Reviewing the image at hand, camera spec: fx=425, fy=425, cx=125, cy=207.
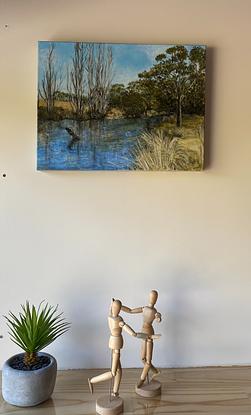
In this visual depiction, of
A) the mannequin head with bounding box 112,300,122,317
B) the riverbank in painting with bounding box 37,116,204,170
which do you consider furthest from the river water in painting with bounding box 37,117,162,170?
the mannequin head with bounding box 112,300,122,317

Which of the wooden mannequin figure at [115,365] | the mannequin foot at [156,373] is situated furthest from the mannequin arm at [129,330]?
the mannequin foot at [156,373]

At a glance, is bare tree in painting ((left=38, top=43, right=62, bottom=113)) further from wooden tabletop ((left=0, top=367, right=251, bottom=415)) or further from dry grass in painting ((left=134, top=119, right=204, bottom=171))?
wooden tabletop ((left=0, top=367, right=251, bottom=415))

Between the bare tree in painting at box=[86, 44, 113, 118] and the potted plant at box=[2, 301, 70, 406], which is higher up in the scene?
the bare tree in painting at box=[86, 44, 113, 118]

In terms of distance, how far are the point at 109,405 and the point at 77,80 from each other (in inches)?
30.5

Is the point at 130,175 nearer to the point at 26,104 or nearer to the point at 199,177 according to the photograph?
the point at 199,177

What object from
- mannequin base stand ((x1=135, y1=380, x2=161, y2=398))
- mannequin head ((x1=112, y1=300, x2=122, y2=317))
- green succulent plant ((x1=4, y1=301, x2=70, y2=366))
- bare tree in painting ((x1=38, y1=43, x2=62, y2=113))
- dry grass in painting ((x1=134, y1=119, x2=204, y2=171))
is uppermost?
bare tree in painting ((x1=38, y1=43, x2=62, y2=113))

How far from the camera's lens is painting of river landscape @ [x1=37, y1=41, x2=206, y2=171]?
107cm

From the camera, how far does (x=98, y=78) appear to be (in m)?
1.07

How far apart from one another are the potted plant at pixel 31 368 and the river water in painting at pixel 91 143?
375mm

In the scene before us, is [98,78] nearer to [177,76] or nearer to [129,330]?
[177,76]

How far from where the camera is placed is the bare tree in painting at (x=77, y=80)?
3.49ft

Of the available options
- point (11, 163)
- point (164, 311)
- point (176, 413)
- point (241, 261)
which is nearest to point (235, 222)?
point (241, 261)

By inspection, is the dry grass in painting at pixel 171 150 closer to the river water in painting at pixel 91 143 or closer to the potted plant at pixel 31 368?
the river water in painting at pixel 91 143

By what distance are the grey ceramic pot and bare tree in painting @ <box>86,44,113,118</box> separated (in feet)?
2.07
